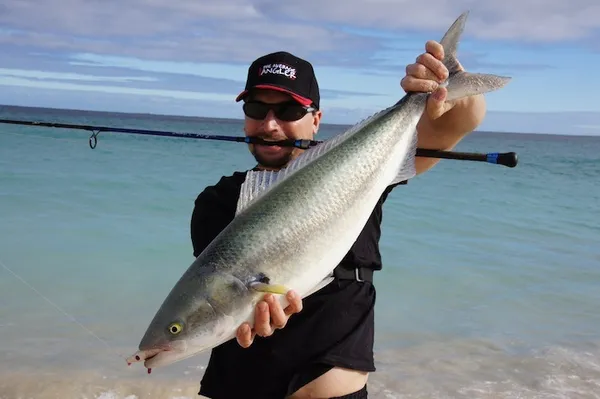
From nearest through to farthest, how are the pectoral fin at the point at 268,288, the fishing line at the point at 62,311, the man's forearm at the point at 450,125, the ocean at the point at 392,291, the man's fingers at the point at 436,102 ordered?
the pectoral fin at the point at 268,288, the man's fingers at the point at 436,102, the man's forearm at the point at 450,125, the ocean at the point at 392,291, the fishing line at the point at 62,311

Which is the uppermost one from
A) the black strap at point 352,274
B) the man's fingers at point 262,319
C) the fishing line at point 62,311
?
the black strap at point 352,274

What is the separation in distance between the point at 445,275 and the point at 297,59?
18.6 feet

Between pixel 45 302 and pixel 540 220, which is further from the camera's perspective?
pixel 540 220

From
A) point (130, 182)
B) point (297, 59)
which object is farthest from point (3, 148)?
point (297, 59)

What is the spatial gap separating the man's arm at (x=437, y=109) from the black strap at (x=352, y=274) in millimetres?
581

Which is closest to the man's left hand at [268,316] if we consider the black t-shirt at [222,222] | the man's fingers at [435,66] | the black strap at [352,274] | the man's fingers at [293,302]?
the man's fingers at [293,302]

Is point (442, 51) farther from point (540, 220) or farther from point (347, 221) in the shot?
point (540, 220)

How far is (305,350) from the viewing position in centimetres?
270

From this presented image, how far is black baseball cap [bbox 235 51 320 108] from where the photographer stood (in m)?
3.08

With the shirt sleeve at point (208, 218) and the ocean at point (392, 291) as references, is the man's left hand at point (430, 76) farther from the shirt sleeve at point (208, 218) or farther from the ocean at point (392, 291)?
the ocean at point (392, 291)

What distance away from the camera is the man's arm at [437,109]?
2.65 metres

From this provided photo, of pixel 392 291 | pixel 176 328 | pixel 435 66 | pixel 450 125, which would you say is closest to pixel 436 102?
pixel 435 66

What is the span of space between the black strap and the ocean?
2404 mm

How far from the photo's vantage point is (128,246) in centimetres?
907
